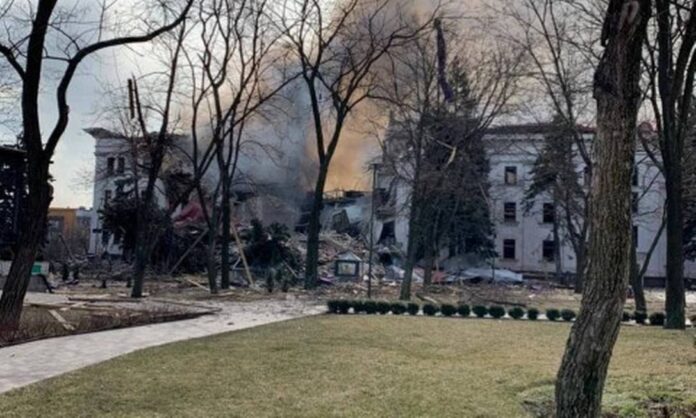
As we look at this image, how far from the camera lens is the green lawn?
552 cm

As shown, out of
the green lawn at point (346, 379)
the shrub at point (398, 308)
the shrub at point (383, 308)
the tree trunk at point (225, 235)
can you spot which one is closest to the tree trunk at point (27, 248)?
the green lawn at point (346, 379)

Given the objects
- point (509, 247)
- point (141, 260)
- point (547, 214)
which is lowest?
point (141, 260)

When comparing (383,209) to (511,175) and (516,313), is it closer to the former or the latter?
(511,175)

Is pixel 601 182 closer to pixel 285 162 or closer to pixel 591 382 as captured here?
pixel 591 382

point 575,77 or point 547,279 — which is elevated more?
point 575,77

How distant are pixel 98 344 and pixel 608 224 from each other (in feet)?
25.5

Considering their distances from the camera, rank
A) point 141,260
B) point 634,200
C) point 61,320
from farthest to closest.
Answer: point 141,260
point 634,200
point 61,320

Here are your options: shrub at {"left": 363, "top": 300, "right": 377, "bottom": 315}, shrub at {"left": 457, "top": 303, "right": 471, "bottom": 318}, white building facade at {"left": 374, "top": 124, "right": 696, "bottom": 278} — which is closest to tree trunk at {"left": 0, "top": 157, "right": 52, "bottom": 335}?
shrub at {"left": 363, "top": 300, "right": 377, "bottom": 315}

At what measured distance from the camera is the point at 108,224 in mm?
32969

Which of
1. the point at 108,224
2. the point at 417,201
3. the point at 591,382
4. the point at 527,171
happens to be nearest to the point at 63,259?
the point at 108,224

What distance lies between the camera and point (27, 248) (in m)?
9.60

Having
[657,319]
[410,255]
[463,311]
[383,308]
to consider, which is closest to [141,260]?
[383,308]

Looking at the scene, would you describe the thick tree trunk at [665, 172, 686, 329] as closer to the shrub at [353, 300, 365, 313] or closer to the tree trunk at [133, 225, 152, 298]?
the shrub at [353, 300, 365, 313]

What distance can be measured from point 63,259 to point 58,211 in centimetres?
3030
